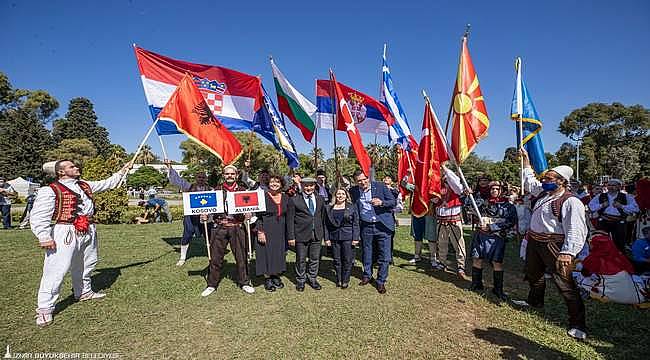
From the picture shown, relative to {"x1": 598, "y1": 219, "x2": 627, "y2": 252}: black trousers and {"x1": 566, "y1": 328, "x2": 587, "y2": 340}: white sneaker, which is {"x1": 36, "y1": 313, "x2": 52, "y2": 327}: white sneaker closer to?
{"x1": 566, "y1": 328, "x2": 587, "y2": 340}: white sneaker

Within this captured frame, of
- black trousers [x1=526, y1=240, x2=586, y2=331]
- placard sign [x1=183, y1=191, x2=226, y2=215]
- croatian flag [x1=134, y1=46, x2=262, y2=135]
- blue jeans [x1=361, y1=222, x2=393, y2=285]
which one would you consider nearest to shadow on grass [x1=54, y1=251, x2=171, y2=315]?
placard sign [x1=183, y1=191, x2=226, y2=215]

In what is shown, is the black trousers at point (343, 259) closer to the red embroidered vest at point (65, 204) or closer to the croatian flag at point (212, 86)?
the croatian flag at point (212, 86)

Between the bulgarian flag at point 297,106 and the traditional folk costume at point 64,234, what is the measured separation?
4.21 meters

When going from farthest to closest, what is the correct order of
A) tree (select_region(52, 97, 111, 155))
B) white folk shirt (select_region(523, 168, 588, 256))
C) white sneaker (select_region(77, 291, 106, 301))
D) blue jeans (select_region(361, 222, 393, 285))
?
tree (select_region(52, 97, 111, 155)), blue jeans (select_region(361, 222, 393, 285)), white sneaker (select_region(77, 291, 106, 301)), white folk shirt (select_region(523, 168, 588, 256))

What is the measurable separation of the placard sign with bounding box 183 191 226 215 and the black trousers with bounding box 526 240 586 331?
15.9 feet

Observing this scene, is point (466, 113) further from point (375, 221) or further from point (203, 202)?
point (203, 202)

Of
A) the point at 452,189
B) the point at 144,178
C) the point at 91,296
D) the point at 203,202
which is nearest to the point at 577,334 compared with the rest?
the point at 452,189

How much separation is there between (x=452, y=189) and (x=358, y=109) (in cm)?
313

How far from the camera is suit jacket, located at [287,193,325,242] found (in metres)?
5.78

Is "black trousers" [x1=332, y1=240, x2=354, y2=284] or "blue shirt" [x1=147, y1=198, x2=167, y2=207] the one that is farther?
"blue shirt" [x1=147, y1=198, x2=167, y2=207]

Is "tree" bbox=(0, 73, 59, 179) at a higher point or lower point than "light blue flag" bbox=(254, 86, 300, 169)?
higher

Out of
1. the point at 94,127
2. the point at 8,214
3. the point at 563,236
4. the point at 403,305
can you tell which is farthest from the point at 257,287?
the point at 94,127

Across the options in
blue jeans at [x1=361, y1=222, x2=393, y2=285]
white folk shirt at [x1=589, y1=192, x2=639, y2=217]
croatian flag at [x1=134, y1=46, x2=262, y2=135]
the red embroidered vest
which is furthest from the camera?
white folk shirt at [x1=589, y1=192, x2=639, y2=217]

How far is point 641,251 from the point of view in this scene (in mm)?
5312
